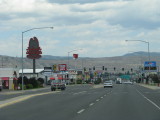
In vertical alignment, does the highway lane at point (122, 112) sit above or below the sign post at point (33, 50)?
below

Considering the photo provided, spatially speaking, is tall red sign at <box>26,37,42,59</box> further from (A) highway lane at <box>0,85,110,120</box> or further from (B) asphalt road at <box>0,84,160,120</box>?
(A) highway lane at <box>0,85,110,120</box>

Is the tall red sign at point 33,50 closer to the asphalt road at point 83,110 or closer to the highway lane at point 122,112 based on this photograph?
the asphalt road at point 83,110

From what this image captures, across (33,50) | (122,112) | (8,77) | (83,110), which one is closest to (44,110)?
(83,110)

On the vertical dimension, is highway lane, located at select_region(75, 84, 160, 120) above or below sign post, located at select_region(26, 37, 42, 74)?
below

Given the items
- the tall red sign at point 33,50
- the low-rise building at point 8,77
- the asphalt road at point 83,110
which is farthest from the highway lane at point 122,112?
the tall red sign at point 33,50

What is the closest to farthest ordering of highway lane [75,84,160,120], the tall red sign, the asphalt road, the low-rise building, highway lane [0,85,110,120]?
highway lane [75,84,160,120]
the asphalt road
highway lane [0,85,110,120]
the low-rise building
the tall red sign

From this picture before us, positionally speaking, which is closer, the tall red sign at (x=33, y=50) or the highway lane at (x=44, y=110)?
the highway lane at (x=44, y=110)

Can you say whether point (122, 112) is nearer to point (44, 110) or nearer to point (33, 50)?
point (44, 110)

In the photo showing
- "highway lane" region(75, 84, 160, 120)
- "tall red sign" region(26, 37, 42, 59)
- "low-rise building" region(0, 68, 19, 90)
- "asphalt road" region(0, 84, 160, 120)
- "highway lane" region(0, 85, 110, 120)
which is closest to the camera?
"highway lane" region(75, 84, 160, 120)

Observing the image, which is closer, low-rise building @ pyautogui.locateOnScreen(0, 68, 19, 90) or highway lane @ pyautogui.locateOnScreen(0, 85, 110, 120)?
highway lane @ pyautogui.locateOnScreen(0, 85, 110, 120)

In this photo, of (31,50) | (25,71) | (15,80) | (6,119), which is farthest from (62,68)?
(6,119)

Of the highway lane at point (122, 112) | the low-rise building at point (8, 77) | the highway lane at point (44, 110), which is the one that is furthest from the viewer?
the low-rise building at point (8, 77)

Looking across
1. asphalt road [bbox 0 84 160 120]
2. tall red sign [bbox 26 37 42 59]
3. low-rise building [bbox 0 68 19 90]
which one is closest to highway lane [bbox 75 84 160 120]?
asphalt road [bbox 0 84 160 120]

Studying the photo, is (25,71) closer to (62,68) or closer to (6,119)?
(62,68)
